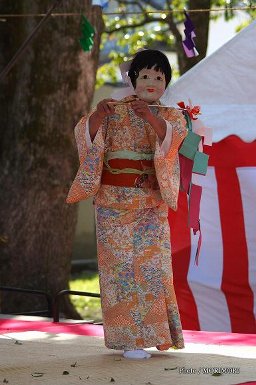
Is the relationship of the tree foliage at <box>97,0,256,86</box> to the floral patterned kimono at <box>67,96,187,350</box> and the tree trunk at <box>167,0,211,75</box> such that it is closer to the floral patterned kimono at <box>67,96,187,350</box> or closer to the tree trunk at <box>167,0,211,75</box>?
the tree trunk at <box>167,0,211,75</box>

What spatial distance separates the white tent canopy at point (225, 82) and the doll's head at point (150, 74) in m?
1.51

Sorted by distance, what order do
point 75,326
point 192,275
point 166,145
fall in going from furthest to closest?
point 192,275
point 75,326
point 166,145

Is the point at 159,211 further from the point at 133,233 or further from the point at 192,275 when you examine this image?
the point at 192,275

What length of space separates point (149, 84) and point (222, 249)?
1899mm

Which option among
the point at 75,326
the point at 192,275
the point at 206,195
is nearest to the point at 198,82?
the point at 206,195

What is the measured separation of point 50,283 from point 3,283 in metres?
0.34

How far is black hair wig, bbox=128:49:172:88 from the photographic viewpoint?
452cm

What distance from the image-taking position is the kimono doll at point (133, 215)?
441 centimetres

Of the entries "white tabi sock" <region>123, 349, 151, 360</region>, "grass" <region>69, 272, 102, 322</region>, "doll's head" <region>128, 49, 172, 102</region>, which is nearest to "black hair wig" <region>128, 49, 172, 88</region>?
"doll's head" <region>128, 49, 172, 102</region>

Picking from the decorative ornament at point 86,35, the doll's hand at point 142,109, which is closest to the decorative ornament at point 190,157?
the doll's hand at point 142,109

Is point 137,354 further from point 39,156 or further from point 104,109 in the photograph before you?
point 39,156

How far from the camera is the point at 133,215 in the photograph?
4.44m

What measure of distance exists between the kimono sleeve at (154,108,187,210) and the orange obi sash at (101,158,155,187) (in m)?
0.08

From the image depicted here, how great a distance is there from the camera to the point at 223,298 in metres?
6.18
